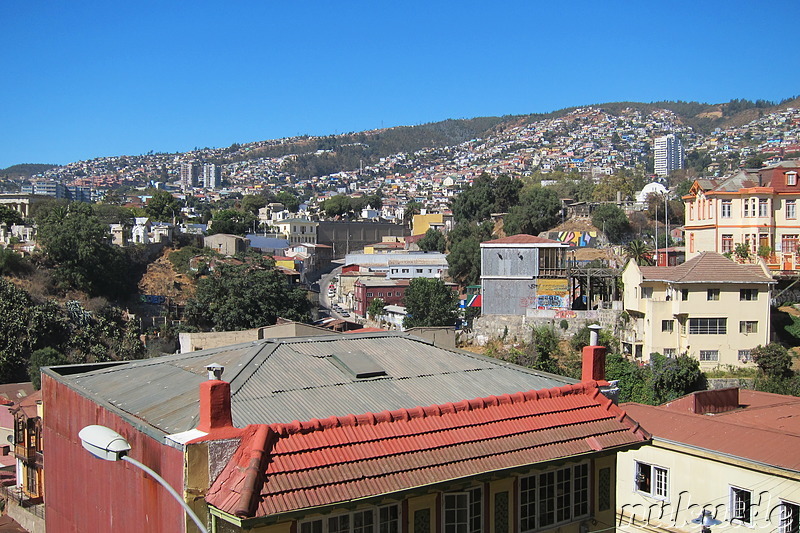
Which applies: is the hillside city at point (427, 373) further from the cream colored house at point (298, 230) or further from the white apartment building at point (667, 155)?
the white apartment building at point (667, 155)

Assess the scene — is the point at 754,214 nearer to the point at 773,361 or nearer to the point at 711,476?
the point at 773,361

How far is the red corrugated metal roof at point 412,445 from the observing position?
7523 mm

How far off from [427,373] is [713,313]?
21.6 metres

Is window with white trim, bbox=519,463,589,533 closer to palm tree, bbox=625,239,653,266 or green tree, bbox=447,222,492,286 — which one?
palm tree, bbox=625,239,653,266

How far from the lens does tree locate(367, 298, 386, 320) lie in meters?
56.5

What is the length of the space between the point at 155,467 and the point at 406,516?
264 centimetres

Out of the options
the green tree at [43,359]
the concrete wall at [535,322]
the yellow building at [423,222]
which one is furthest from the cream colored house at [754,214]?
the yellow building at [423,222]

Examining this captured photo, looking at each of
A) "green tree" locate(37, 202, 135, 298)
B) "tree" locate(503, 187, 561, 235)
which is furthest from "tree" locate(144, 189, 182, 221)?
"tree" locate(503, 187, 561, 235)

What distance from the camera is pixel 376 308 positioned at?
187 feet

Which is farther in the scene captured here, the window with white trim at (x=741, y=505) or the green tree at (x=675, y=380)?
the green tree at (x=675, y=380)

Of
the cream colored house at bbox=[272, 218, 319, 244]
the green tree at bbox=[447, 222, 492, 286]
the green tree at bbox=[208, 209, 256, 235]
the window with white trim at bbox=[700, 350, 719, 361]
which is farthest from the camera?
the cream colored house at bbox=[272, 218, 319, 244]

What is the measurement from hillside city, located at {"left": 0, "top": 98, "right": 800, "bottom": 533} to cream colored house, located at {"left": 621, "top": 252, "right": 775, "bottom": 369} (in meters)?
0.08

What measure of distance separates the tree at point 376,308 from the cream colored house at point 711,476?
129ft

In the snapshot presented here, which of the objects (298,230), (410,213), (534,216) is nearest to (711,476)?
(534,216)
